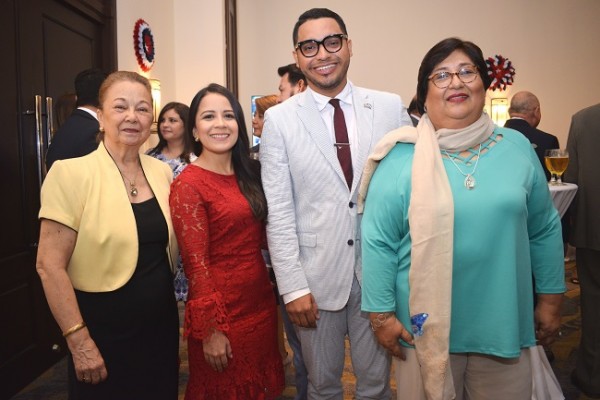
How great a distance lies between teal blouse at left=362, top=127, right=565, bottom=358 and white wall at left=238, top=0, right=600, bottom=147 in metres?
6.17

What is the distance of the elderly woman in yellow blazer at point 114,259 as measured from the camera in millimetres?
1484

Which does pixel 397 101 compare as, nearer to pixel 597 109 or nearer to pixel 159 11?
pixel 597 109

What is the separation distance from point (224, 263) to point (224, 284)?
0.07 m

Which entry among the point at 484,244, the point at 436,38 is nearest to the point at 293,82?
the point at 484,244

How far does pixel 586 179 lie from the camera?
2729 millimetres

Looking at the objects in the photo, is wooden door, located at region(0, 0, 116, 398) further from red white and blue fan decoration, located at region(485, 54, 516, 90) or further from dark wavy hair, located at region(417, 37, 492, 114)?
red white and blue fan decoration, located at region(485, 54, 516, 90)

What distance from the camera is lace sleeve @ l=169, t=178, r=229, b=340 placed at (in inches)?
62.6

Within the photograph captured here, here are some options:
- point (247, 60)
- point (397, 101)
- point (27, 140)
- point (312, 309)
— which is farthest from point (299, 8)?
point (312, 309)

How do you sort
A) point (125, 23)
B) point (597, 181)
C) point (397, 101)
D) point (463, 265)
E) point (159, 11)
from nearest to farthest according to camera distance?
1. point (463, 265)
2. point (397, 101)
3. point (597, 181)
4. point (125, 23)
5. point (159, 11)

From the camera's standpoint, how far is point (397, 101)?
6.26 feet

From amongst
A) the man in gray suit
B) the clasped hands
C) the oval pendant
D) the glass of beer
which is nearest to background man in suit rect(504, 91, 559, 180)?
the glass of beer

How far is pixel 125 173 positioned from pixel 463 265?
3.78ft

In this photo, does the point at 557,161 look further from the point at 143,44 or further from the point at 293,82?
the point at 143,44

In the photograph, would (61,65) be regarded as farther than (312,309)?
Yes
